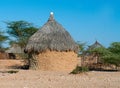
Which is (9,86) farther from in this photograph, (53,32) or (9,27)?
(9,27)

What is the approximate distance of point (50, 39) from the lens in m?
22.9

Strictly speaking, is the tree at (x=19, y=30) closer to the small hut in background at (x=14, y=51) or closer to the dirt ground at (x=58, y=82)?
the small hut in background at (x=14, y=51)

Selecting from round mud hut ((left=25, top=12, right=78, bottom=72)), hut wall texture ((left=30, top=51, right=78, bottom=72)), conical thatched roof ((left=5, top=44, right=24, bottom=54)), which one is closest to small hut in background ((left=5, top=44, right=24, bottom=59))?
conical thatched roof ((left=5, top=44, right=24, bottom=54))

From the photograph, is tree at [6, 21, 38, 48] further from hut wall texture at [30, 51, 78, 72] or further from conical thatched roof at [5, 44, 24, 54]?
hut wall texture at [30, 51, 78, 72]

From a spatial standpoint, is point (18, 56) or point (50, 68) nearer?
point (50, 68)

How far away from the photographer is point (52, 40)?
2281cm

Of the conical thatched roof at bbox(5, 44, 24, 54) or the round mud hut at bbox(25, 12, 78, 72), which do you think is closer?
the round mud hut at bbox(25, 12, 78, 72)

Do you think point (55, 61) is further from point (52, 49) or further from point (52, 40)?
point (52, 40)

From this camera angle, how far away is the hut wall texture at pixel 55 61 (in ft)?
72.6

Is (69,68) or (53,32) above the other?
(53,32)

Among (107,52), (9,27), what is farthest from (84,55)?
(9,27)

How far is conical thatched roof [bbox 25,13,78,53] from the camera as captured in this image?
22.5 metres

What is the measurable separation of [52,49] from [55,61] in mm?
770

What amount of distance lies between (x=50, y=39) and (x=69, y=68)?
2192mm
